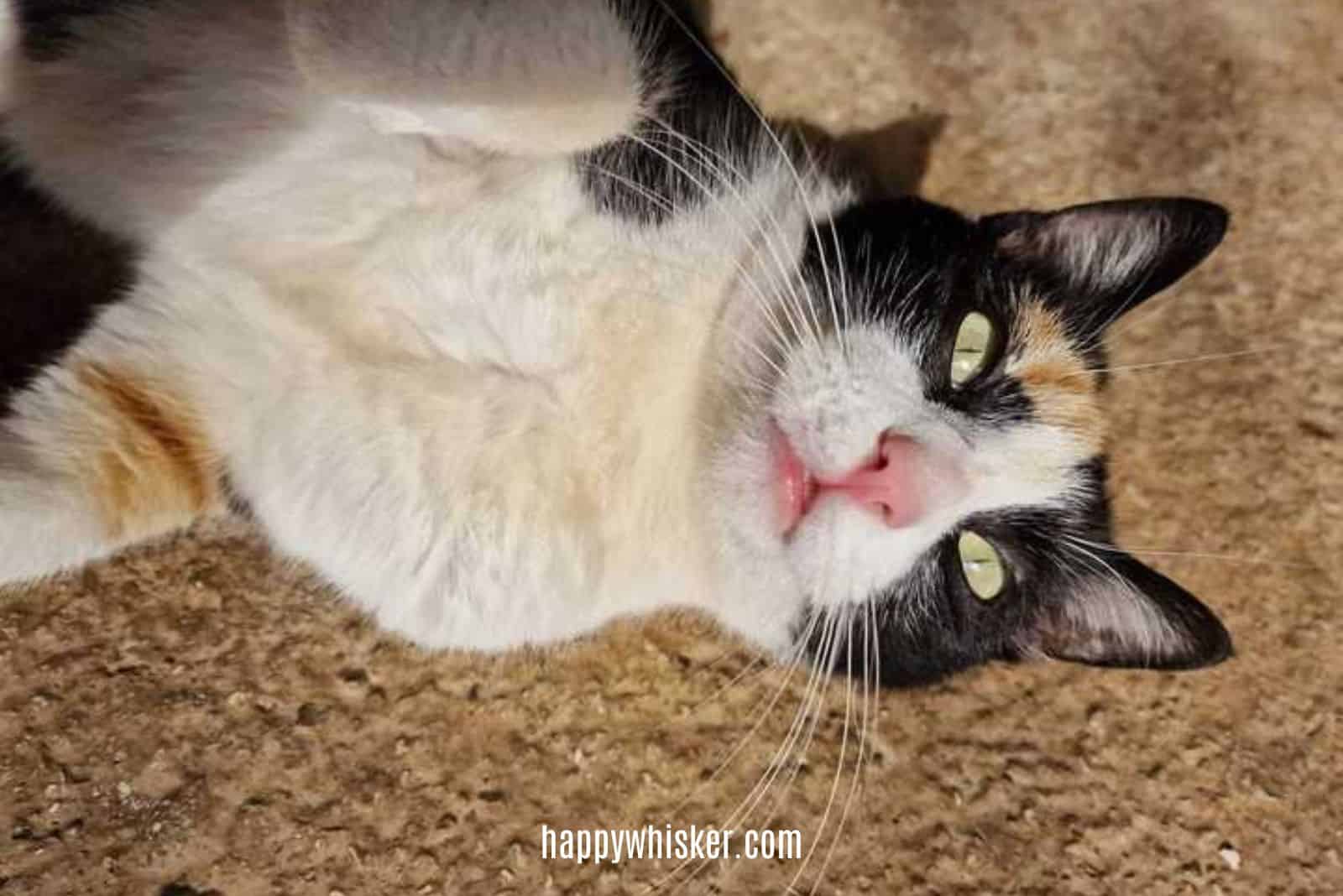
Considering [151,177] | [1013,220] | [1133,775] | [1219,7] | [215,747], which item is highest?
[1219,7]

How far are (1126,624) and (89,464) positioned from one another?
1.07 metres

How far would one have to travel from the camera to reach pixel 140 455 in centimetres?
105

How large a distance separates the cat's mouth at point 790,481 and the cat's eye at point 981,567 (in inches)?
7.8

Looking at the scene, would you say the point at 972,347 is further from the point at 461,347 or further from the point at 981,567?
the point at 461,347

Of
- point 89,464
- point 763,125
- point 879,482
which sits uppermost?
point 763,125

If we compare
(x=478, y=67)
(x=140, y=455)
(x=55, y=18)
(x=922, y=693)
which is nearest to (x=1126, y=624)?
(x=922, y=693)

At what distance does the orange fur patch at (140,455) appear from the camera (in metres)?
1.03

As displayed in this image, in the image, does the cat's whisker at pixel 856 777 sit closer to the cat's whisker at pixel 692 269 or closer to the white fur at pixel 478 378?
the white fur at pixel 478 378

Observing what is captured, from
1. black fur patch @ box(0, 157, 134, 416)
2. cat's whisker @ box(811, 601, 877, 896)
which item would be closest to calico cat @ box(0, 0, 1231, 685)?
black fur patch @ box(0, 157, 134, 416)

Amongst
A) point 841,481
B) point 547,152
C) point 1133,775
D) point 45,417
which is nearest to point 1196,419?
point 1133,775

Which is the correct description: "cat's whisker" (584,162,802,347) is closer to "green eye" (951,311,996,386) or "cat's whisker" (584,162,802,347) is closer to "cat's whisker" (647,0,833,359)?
"cat's whisker" (647,0,833,359)

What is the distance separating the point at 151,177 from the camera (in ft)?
3.63

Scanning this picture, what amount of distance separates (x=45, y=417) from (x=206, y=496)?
0.17 metres

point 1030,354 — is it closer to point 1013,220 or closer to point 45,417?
point 1013,220
